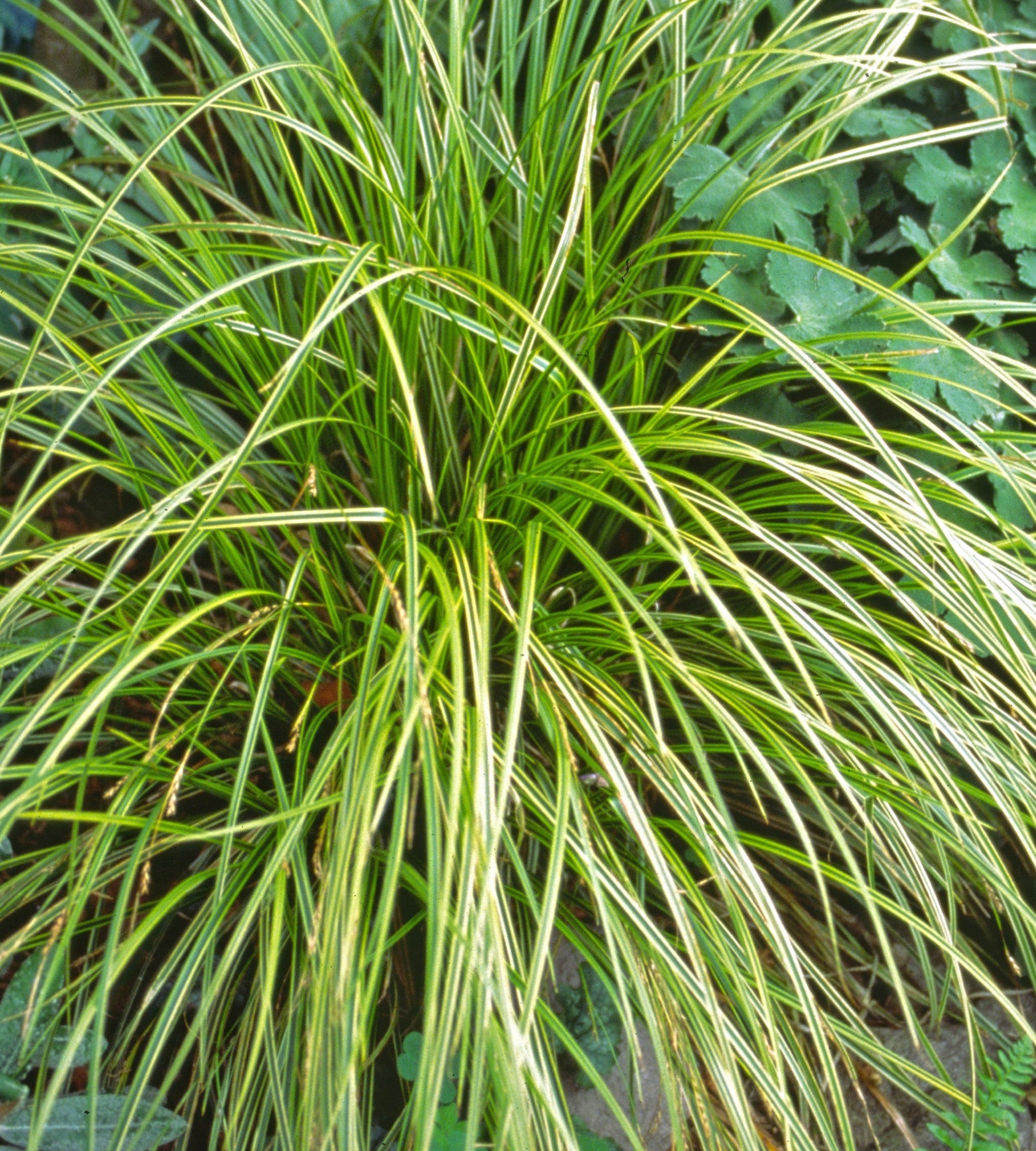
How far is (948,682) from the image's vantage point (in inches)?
43.6

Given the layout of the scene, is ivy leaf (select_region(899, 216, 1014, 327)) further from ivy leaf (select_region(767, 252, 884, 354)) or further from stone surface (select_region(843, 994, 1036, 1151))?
stone surface (select_region(843, 994, 1036, 1151))

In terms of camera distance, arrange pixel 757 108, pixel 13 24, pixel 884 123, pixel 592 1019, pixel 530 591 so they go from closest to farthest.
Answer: pixel 530 591
pixel 592 1019
pixel 757 108
pixel 884 123
pixel 13 24

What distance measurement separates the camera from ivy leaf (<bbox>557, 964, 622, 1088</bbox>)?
118 cm

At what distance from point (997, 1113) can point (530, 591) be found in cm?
87

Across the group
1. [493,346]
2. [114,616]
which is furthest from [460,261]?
[114,616]

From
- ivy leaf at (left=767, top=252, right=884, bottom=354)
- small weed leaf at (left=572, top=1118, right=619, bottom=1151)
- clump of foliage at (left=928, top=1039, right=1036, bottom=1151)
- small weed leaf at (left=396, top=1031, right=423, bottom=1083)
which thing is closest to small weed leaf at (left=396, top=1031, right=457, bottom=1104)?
small weed leaf at (left=396, top=1031, right=423, bottom=1083)

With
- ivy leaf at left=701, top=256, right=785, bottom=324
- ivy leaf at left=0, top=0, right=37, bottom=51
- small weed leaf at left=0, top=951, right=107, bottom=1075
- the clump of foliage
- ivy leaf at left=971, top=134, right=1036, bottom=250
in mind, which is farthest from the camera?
ivy leaf at left=0, top=0, right=37, bottom=51

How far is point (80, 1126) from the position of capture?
951 millimetres

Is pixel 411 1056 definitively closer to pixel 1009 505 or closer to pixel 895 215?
pixel 1009 505

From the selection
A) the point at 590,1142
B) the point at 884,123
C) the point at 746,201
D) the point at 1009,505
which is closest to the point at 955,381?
the point at 1009,505

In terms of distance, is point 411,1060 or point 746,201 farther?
point 746,201

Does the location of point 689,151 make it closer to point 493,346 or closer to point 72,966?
point 493,346

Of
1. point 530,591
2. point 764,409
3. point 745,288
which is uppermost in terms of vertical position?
point 745,288

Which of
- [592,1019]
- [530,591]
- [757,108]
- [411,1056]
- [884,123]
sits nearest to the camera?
[530,591]
